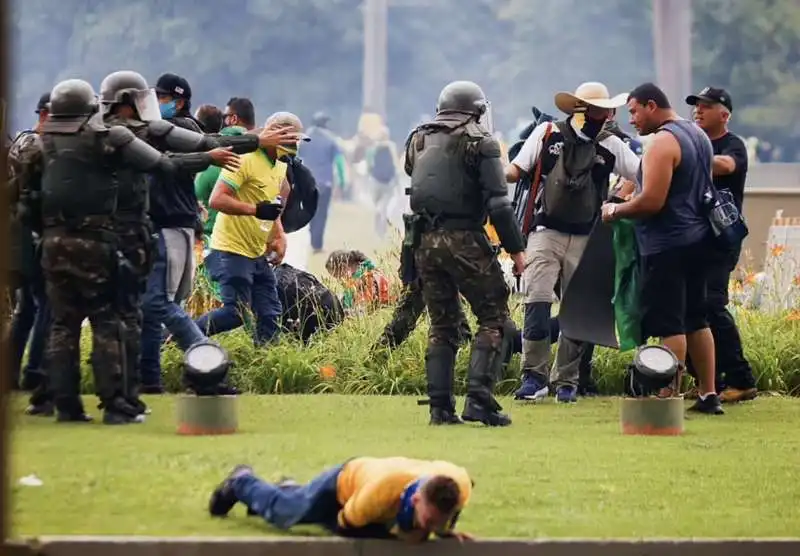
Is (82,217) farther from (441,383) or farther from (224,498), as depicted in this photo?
(224,498)

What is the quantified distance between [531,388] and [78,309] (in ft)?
10.6

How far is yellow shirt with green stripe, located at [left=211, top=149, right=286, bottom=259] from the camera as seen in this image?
40.5 ft

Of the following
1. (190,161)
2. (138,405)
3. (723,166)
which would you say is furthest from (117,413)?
(723,166)

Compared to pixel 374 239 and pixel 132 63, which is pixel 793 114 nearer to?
pixel 374 239

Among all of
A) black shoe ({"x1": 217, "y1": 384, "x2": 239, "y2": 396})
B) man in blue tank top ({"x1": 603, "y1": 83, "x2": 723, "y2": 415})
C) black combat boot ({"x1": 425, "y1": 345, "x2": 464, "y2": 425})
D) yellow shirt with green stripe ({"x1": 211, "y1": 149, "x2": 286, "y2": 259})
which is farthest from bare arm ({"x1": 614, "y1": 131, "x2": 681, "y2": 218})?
yellow shirt with green stripe ({"x1": 211, "y1": 149, "x2": 286, "y2": 259})

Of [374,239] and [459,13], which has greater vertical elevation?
[459,13]

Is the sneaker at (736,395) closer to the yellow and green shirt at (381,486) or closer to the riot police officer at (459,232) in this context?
the riot police officer at (459,232)

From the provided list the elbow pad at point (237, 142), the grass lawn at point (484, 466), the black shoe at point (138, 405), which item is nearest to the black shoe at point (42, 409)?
the grass lawn at point (484, 466)

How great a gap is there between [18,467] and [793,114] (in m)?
27.5

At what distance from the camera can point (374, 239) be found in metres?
29.2

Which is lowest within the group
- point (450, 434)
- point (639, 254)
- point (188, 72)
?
point (450, 434)

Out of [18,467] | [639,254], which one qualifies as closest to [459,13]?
[639,254]

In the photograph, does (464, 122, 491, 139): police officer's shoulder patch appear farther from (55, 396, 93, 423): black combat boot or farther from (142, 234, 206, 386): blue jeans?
(55, 396, 93, 423): black combat boot

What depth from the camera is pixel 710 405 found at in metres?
11.5
